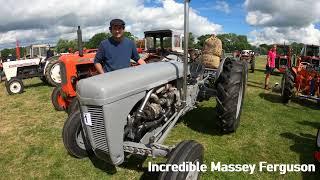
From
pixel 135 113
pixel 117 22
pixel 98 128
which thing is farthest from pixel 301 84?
pixel 98 128

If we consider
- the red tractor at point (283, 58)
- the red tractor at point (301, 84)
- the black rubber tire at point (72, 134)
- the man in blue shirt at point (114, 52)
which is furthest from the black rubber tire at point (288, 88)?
the red tractor at point (283, 58)

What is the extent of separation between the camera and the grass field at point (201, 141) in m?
3.95

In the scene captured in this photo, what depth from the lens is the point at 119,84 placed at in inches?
122

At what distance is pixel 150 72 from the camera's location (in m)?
3.65

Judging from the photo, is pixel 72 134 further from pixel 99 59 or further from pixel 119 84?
pixel 119 84

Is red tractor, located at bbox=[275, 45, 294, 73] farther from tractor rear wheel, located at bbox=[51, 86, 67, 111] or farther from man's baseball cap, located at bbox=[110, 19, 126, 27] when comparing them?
man's baseball cap, located at bbox=[110, 19, 126, 27]

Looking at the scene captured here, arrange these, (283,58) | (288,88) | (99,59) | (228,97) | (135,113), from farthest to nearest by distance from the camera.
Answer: (283,58) → (288,88) → (228,97) → (99,59) → (135,113)

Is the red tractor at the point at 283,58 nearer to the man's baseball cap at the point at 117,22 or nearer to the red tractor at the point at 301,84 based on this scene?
the red tractor at the point at 301,84

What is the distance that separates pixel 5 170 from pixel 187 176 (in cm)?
258

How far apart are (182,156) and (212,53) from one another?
135 inches

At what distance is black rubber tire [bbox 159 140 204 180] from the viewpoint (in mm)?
2842

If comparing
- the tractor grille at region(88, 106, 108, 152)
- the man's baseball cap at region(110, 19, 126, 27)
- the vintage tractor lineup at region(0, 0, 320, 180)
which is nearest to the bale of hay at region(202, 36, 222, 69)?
the vintage tractor lineup at region(0, 0, 320, 180)

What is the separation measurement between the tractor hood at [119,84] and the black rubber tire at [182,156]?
0.75m

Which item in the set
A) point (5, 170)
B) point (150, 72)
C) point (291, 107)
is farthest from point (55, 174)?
point (291, 107)
